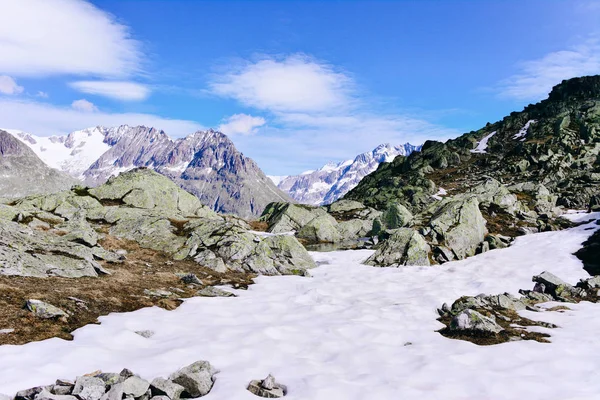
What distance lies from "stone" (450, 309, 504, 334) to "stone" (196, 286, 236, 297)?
39.9 feet

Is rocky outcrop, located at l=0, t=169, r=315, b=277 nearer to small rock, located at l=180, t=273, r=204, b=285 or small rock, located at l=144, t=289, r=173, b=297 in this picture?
small rock, located at l=144, t=289, r=173, b=297

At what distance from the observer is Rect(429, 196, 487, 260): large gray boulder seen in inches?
1388

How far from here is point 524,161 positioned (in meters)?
103

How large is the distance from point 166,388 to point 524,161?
381ft

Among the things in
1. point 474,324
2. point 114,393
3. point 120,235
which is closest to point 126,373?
point 114,393

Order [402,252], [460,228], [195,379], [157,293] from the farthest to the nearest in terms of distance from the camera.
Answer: [460,228] → [402,252] → [157,293] → [195,379]

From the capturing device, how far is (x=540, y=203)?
5253 cm

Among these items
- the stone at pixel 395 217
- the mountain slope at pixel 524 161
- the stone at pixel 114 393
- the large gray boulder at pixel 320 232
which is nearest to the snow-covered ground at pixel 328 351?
the stone at pixel 114 393

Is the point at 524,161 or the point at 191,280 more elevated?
the point at 524,161

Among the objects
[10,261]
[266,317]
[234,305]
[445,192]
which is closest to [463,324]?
[266,317]

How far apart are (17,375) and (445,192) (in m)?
90.4

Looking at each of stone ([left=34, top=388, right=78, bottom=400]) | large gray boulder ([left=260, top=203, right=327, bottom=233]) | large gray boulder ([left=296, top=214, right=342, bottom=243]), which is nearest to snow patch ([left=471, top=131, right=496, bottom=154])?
large gray boulder ([left=260, top=203, right=327, bottom=233])

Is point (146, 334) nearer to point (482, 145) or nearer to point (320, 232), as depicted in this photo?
point (320, 232)

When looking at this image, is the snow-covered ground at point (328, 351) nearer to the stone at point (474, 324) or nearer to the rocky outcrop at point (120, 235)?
the stone at point (474, 324)
